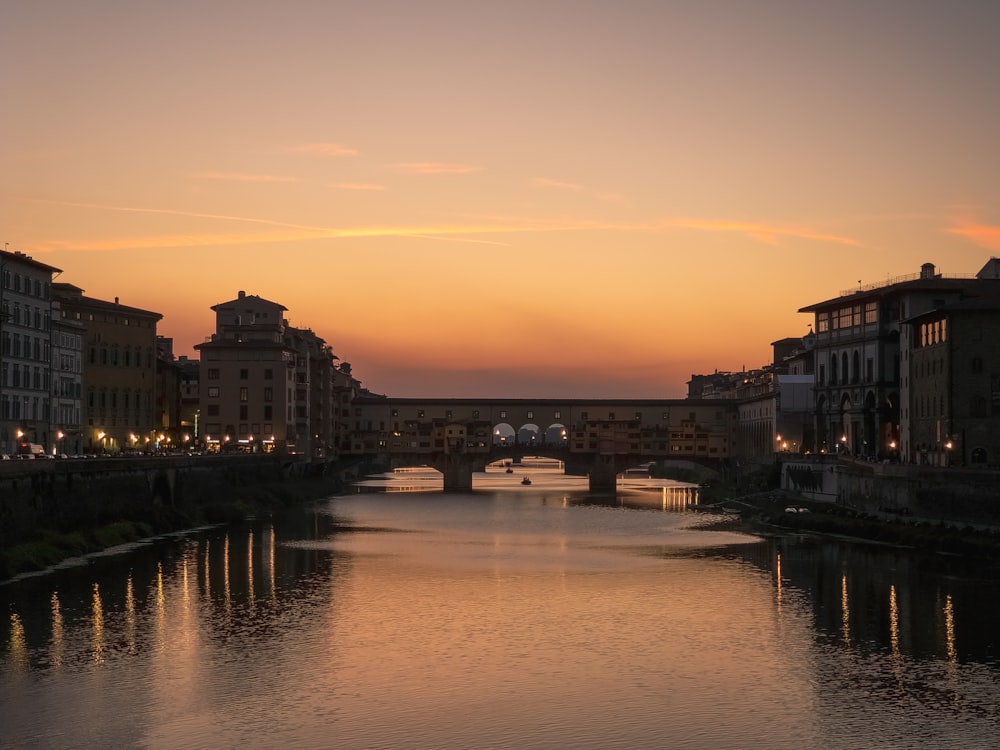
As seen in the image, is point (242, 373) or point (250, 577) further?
point (242, 373)

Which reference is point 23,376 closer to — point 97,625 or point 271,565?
point 271,565

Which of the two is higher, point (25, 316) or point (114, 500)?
point (25, 316)

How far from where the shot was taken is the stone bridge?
164m

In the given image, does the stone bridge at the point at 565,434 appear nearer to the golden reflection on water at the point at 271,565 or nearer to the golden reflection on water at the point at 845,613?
the golden reflection on water at the point at 271,565

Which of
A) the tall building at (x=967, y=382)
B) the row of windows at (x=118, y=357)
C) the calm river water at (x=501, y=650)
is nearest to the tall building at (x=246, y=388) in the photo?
the row of windows at (x=118, y=357)

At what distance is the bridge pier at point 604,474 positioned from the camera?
531 feet

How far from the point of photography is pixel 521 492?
507 feet

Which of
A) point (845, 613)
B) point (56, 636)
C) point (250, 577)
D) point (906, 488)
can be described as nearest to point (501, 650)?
point (56, 636)

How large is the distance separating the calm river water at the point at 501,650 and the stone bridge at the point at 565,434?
86827 millimetres

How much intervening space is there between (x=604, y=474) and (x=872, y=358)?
5369 centimetres

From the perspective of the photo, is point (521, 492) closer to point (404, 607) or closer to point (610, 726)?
point (404, 607)

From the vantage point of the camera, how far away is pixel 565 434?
172250 mm

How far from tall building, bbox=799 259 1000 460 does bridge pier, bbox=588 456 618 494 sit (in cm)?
3771

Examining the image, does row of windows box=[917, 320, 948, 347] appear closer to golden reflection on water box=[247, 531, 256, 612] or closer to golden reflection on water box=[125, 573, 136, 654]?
golden reflection on water box=[247, 531, 256, 612]
